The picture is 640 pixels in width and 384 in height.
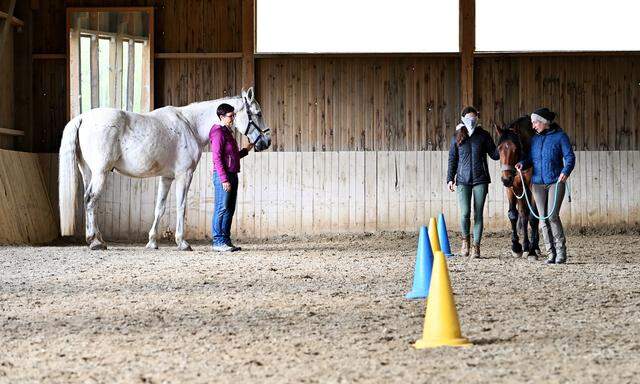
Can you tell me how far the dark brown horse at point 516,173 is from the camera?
411 inches

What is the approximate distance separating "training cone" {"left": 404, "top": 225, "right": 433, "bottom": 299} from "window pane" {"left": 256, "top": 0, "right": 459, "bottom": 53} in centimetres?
838

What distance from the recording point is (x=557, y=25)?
50.9 feet

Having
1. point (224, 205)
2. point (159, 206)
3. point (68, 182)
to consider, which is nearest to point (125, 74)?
point (159, 206)

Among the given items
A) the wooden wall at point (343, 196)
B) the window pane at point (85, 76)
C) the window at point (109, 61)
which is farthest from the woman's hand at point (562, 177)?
the window pane at point (85, 76)

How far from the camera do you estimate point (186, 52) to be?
15898mm

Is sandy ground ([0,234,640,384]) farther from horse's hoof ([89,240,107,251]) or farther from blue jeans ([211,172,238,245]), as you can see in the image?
horse's hoof ([89,240,107,251])

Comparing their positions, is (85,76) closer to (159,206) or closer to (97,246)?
(159,206)

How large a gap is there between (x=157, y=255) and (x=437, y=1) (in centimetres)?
662

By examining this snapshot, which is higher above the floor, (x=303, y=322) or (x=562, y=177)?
(x=562, y=177)

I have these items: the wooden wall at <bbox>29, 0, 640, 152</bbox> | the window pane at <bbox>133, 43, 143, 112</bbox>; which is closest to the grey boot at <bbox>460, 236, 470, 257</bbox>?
the wooden wall at <bbox>29, 0, 640, 152</bbox>

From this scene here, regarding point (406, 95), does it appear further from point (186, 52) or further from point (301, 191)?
point (186, 52)

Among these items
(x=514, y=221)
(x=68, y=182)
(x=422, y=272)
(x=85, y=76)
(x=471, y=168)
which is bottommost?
(x=422, y=272)

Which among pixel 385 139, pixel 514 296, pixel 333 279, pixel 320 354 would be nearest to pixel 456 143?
pixel 333 279

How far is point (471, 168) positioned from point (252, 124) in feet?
10.7
